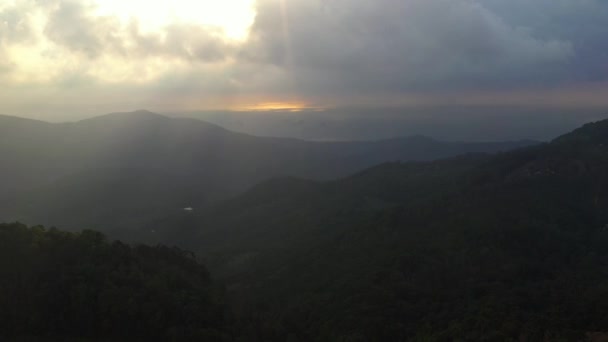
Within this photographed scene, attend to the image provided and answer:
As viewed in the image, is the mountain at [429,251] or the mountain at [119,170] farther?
the mountain at [119,170]

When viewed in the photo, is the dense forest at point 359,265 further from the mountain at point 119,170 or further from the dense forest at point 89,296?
the mountain at point 119,170

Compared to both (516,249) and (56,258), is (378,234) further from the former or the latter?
(56,258)

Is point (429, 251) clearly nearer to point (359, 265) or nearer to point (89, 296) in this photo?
point (359, 265)

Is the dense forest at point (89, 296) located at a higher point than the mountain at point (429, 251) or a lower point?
higher

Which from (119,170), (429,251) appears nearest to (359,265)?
(429,251)

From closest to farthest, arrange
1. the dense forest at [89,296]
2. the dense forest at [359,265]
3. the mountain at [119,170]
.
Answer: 1. the dense forest at [89,296]
2. the dense forest at [359,265]
3. the mountain at [119,170]

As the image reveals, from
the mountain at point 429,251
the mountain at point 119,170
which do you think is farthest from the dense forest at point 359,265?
the mountain at point 119,170

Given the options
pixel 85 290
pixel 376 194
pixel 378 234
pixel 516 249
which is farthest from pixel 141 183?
pixel 85 290
